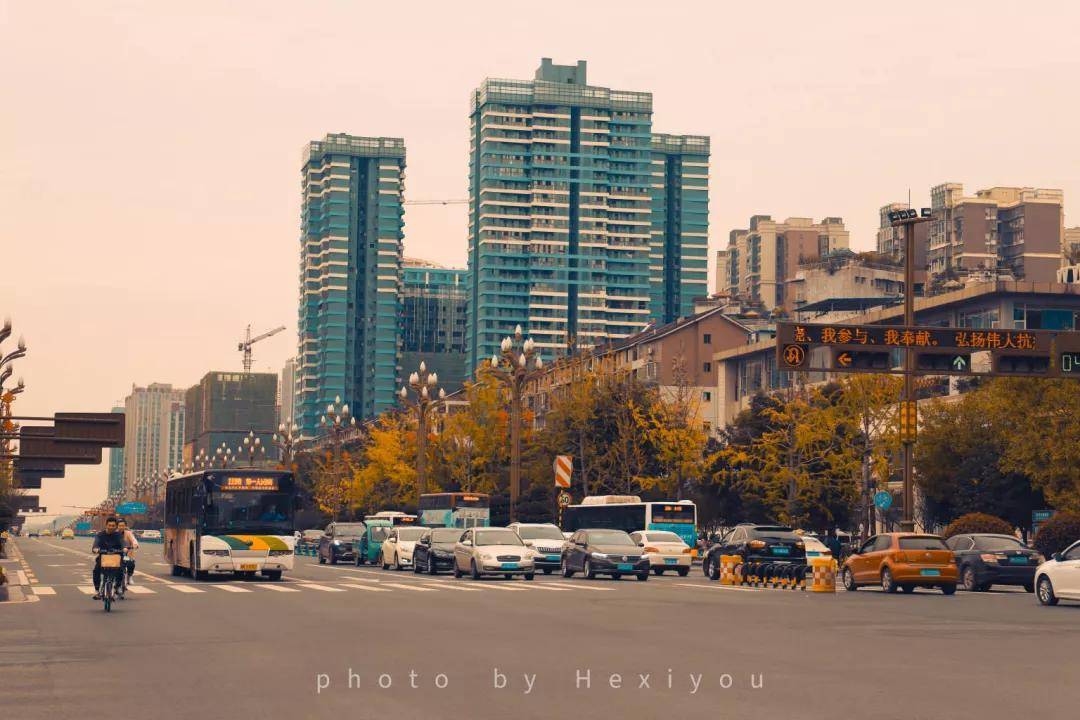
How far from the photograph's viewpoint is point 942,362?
39.1 m

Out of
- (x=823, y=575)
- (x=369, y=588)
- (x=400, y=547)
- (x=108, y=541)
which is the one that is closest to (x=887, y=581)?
(x=823, y=575)

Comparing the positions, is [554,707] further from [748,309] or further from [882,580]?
[748,309]

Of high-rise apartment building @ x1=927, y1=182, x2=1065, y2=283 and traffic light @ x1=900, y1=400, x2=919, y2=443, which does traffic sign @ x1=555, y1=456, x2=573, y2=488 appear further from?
high-rise apartment building @ x1=927, y1=182, x2=1065, y2=283

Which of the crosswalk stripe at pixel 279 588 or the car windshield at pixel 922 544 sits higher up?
the car windshield at pixel 922 544

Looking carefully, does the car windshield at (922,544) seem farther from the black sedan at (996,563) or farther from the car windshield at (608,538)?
the car windshield at (608,538)

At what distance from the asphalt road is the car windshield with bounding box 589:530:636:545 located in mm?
11662

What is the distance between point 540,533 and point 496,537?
7.67 m

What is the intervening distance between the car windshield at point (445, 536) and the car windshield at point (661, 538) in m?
6.39

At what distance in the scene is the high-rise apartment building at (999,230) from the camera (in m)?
160

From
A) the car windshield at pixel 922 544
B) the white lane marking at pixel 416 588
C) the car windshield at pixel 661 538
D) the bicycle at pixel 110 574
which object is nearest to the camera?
the bicycle at pixel 110 574

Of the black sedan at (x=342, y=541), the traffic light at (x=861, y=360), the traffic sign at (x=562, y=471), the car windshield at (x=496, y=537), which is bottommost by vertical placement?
the black sedan at (x=342, y=541)

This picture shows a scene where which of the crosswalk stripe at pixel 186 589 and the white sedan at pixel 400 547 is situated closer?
the crosswalk stripe at pixel 186 589

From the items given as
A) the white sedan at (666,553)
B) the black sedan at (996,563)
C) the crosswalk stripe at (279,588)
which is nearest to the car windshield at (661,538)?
the white sedan at (666,553)

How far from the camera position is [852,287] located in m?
125
